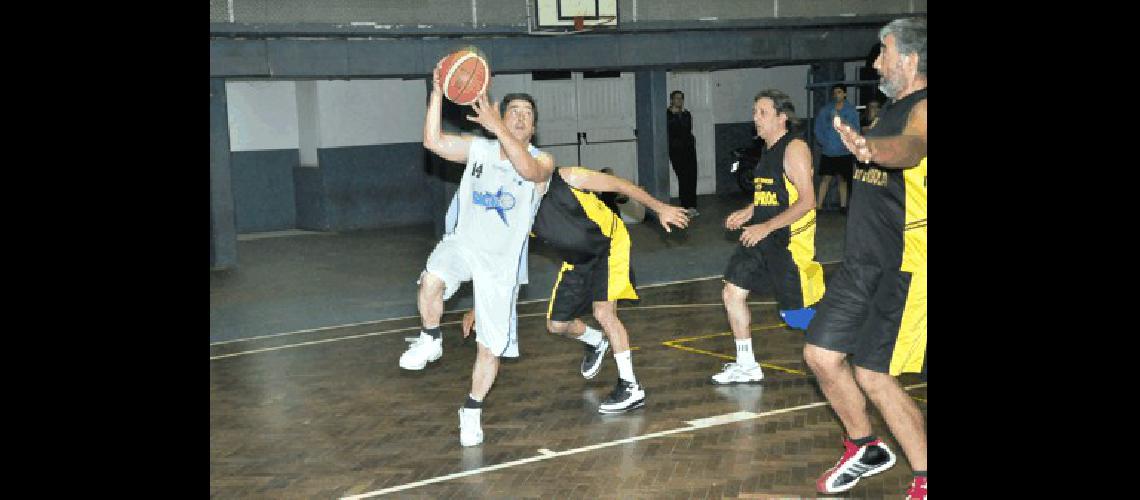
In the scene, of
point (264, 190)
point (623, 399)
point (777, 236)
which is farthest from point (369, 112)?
point (623, 399)

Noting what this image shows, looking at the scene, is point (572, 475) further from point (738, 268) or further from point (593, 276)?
point (738, 268)

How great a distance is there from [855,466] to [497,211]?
234cm

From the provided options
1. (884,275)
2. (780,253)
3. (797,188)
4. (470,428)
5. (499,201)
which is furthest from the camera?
(780,253)

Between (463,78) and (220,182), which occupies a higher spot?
(463,78)

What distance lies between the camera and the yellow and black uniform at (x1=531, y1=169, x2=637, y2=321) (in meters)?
7.38

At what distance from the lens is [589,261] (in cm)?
749

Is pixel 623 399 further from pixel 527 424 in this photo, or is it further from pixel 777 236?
pixel 777 236

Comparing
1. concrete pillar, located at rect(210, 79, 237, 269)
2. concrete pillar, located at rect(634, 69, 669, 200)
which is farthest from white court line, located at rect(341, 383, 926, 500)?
concrete pillar, located at rect(634, 69, 669, 200)

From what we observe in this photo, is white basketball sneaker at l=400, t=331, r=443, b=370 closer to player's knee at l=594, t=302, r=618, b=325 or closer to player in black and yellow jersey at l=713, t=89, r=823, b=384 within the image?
player's knee at l=594, t=302, r=618, b=325

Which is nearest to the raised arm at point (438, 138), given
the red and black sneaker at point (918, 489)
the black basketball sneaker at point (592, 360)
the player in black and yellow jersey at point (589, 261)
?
the player in black and yellow jersey at point (589, 261)
